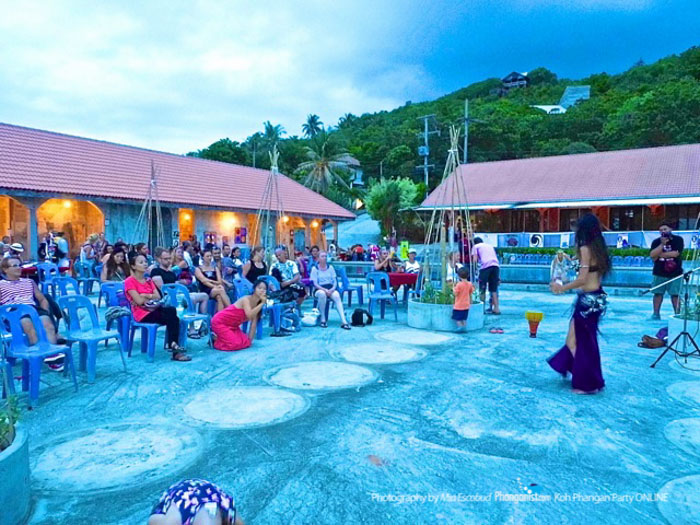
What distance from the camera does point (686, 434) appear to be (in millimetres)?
3738

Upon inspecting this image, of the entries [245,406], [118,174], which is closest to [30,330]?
[245,406]

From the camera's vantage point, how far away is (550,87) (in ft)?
241

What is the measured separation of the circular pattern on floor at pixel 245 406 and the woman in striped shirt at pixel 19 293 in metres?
1.79

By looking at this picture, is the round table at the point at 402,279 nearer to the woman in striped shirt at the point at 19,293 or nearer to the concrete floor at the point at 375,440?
the concrete floor at the point at 375,440

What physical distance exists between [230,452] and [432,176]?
41.7m

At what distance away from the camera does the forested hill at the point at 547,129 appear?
35.8 m

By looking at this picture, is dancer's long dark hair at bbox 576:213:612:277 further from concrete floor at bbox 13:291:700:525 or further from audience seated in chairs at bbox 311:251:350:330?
audience seated in chairs at bbox 311:251:350:330

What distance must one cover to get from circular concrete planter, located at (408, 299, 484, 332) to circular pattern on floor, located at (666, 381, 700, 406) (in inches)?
131

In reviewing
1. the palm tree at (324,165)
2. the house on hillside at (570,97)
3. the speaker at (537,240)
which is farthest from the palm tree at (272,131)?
the speaker at (537,240)

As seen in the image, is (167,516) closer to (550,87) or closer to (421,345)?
(421,345)

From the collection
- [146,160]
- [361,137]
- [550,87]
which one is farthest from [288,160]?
[550,87]

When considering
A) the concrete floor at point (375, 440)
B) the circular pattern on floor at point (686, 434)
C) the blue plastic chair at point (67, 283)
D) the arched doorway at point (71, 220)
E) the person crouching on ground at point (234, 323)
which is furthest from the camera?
the arched doorway at point (71, 220)

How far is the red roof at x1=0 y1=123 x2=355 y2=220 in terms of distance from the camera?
16547 millimetres

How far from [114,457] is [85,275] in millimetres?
10198
